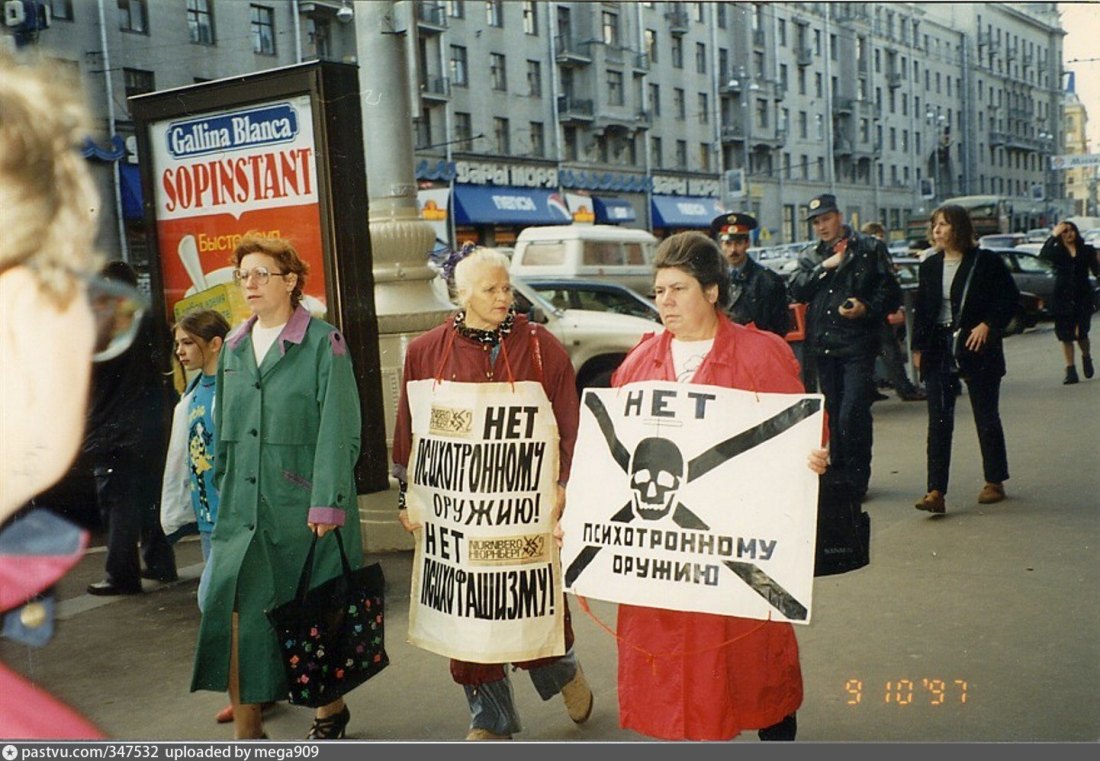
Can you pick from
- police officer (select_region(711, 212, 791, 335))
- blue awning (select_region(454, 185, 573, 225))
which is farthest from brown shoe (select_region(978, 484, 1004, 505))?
blue awning (select_region(454, 185, 573, 225))

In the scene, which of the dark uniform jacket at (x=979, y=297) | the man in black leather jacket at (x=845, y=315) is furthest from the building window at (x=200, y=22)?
the dark uniform jacket at (x=979, y=297)

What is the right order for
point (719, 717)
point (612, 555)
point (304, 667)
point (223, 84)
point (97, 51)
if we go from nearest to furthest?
point (719, 717) → point (612, 555) → point (304, 667) → point (97, 51) → point (223, 84)

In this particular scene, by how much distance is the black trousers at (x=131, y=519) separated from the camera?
4.70 m

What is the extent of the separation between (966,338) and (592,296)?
13.8 feet

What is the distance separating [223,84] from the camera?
4652 millimetres

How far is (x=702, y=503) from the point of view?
10.8 ft

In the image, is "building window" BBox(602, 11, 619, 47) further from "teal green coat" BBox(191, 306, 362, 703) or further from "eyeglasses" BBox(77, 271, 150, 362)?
"eyeglasses" BBox(77, 271, 150, 362)

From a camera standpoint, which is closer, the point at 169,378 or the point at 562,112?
the point at 562,112

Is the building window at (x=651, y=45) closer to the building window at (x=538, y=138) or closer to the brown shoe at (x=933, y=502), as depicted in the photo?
the building window at (x=538, y=138)

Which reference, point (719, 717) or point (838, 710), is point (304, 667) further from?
point (838, 710)

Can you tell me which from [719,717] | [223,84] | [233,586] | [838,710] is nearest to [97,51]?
[223,84]

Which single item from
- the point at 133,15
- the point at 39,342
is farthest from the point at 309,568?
the point at 133,15

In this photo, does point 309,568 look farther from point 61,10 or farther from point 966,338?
point 966,338

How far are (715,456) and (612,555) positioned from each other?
1.38 feet
